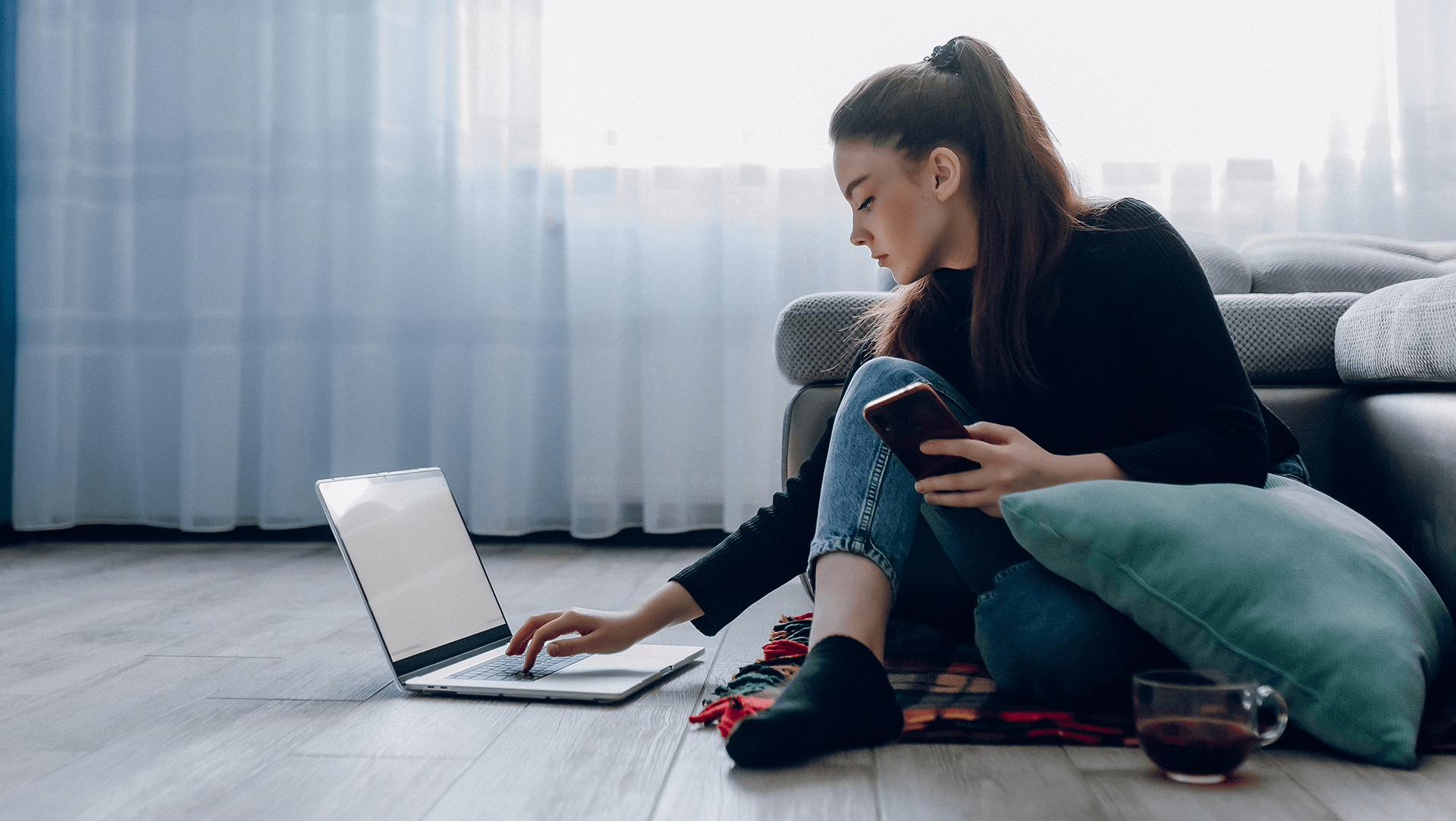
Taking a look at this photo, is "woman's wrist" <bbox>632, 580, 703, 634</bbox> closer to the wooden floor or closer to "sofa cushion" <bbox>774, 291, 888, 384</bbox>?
the wooden floor

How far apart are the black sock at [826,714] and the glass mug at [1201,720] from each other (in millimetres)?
200

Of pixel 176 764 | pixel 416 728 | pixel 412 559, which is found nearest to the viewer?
pixel 176 764

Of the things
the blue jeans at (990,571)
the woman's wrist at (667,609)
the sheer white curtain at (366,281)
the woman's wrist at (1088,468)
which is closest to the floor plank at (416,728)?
the woman's wrist at (667,609)

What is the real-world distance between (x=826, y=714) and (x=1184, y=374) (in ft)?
1.52

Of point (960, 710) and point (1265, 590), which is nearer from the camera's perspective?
point (1265, 590)

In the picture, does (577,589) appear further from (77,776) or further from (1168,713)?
(1168,713)

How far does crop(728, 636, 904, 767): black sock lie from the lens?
2.51ft

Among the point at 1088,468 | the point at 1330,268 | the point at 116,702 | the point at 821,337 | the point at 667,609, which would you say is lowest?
the point at 116,702

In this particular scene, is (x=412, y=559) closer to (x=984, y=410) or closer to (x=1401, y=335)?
(x=984, y=410)

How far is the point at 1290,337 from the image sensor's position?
4.36ft

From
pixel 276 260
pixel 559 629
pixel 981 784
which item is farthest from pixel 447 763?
pixel 276 260

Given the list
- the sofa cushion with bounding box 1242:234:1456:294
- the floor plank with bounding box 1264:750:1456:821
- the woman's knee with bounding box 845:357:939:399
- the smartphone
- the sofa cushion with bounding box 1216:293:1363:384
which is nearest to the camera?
the floor plank with bounding box 1264:750:1456:821

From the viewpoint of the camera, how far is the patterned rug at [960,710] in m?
0.83

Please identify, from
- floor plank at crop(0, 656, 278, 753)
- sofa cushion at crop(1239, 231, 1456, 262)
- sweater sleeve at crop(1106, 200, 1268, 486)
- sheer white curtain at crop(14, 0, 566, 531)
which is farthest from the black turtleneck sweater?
sheer white curtain at crop(14, 0, 566, 531)
